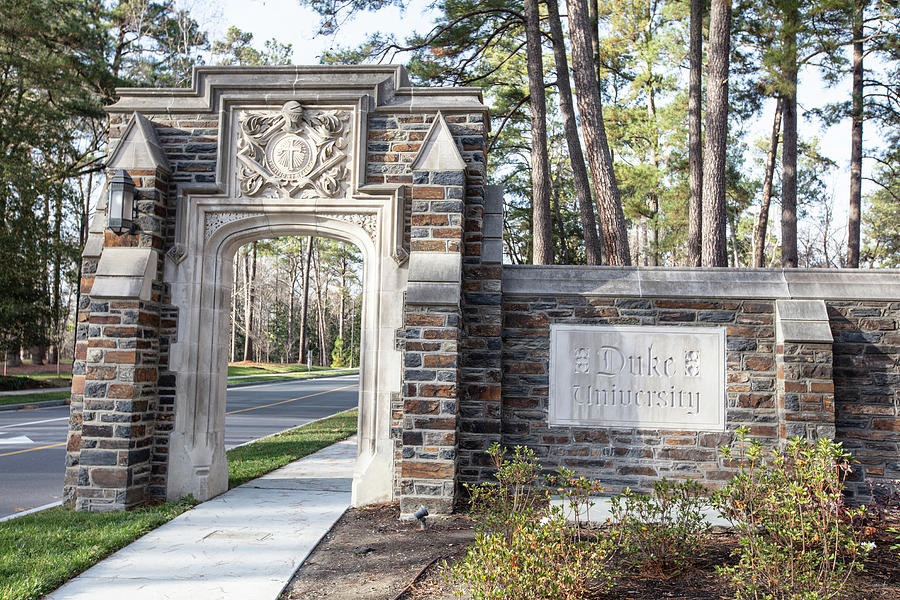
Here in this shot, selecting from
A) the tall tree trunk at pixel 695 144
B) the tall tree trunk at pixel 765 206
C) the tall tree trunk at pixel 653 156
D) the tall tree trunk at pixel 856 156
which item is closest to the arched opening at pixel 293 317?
the tall tree trunk at pixel 653 156

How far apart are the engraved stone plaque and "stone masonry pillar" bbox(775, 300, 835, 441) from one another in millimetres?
513

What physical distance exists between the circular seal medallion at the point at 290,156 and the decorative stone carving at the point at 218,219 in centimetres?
49

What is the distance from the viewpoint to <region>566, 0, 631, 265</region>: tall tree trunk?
1015cm

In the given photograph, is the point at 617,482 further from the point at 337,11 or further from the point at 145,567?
the point at 337,11

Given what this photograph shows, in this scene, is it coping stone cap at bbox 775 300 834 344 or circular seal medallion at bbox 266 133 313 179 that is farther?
circular seal medallion at bbox 266 133 313 179

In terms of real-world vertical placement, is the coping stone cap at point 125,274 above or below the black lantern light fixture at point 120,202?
below

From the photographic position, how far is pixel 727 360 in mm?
6258

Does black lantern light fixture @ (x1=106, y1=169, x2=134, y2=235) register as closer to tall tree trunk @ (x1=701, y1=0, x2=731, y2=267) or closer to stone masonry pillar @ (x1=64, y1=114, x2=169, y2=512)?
stone masonry pillar @ (x1=64, y1=114, x2=169, y2=512)

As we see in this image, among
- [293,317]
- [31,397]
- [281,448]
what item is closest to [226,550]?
[281,448]

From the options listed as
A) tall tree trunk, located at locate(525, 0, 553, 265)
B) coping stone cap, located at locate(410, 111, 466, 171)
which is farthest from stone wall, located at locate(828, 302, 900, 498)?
tall tree trunk, located at locate(525, 0, 553, 265)

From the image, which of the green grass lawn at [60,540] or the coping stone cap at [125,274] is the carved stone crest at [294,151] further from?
the green grass lawn at [60,540]

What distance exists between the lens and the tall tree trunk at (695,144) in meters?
11.3

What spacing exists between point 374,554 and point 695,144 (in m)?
10.3

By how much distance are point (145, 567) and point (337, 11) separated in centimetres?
978
